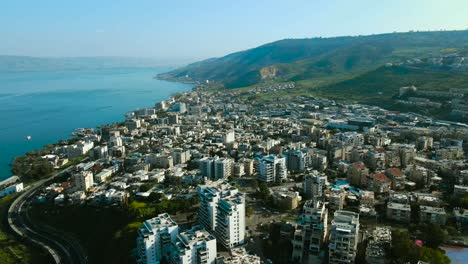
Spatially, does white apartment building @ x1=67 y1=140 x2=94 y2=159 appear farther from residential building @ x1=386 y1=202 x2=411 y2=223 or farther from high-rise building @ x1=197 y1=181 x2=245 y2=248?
residential building @ x1=386 y1=202 x2=411 y2=223

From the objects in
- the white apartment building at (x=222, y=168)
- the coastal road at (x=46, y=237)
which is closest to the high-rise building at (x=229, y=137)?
the white apartment building at (x=222, y=168)

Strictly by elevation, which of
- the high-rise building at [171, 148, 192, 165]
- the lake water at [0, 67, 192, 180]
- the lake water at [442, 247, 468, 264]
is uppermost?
the high-rise building at [171, 148, 192, 165]

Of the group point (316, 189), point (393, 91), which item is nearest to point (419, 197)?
point (316, 189)

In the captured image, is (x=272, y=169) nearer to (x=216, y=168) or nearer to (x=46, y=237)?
(x=216, y=168)

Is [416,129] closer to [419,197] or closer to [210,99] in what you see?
[419,197]

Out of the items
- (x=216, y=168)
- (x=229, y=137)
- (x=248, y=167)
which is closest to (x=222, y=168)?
(x=216, y=168)

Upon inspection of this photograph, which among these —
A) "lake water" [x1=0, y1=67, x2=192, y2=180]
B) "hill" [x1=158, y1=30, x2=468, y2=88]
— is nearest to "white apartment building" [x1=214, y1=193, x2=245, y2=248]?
"lake water" [x1=0, y1=67, x2=192, y2=180]
